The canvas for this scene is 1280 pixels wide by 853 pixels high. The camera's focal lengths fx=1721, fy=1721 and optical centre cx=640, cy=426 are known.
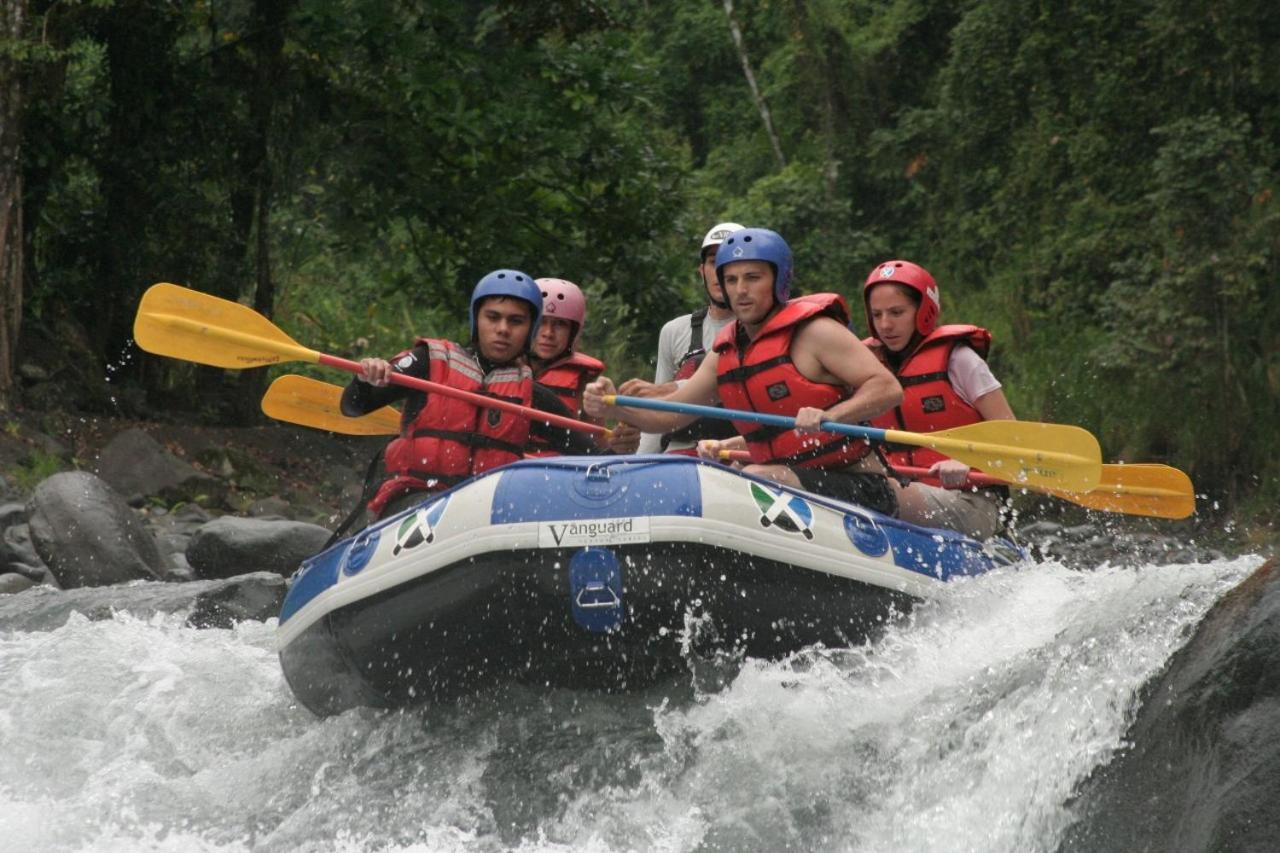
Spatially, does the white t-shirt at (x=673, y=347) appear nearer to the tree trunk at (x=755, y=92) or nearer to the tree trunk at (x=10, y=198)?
the tree trunk at (x=10, y=198)

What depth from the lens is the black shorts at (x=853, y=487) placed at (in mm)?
5086

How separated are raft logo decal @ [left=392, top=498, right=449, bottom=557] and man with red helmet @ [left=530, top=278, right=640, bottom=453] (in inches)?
52.3

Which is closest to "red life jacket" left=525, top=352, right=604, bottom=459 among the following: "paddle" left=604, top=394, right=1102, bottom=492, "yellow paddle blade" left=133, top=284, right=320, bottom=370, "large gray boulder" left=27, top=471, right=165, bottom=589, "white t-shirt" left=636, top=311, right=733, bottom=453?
"white t-shirt" left=636, top=311, right=733, bottom=453

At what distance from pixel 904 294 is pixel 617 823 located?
219cm

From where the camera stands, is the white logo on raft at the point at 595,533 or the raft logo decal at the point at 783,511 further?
the raft logo decal at the point at 783,511

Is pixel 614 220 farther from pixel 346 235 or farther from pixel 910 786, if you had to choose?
pixel 910 786

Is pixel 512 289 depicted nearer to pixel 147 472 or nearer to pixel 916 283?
pixel 916 283

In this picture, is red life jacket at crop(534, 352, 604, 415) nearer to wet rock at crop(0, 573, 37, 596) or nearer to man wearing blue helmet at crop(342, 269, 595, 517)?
man wearing blue helmet at crop(342, 269, 595, 517)

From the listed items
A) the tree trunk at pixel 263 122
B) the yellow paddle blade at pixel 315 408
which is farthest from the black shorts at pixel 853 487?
the tree trunk at pixel 263 122

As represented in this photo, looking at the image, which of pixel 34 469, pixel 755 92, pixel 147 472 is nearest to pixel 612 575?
pixel 34 469

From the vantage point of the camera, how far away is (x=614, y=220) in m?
11.9

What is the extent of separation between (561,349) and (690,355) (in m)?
0.47

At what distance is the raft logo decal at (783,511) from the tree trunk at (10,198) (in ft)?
21.6

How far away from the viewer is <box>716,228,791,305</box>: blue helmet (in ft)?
17.1
